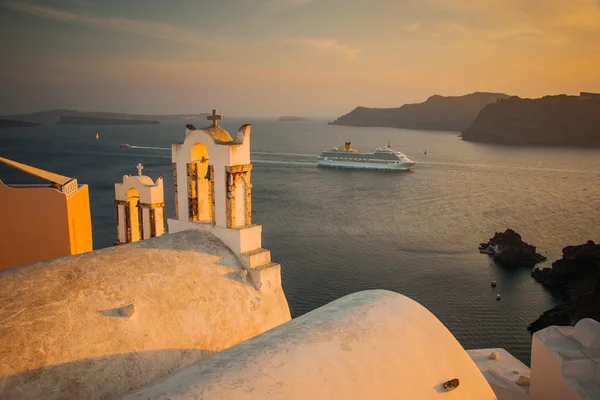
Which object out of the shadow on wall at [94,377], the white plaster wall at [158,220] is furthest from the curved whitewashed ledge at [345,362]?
the white plaster wall at [158,220]

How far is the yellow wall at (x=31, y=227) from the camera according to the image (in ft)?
31.4

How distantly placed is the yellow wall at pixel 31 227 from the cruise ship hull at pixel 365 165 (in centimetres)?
5907

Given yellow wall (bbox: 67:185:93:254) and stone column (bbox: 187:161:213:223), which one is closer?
stone column (bbox: 187:161:213:223)

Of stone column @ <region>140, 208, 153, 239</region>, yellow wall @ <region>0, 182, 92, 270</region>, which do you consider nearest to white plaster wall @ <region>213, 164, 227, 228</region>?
stone column @ <region>140, 208, 153, 239</region>

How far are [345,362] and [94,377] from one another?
2.56m

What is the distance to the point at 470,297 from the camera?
2431 cm

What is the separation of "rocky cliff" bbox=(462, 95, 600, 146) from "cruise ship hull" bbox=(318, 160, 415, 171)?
5042 centimetres

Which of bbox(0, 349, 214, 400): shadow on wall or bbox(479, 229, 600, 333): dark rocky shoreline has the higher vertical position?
bbox(0, 349, 214, 400): shadow on wall

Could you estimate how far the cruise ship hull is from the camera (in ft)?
216

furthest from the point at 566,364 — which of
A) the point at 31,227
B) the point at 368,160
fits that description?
the point at 368,160

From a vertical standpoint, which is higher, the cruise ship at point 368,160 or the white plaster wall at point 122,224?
the white plaster wall at point 122,224

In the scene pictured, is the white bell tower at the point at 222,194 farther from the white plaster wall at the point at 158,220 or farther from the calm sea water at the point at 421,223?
the calm sea water at the point at 421,223

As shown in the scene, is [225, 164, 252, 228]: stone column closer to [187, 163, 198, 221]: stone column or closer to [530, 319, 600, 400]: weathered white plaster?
[187, 163, 198, 221]: stone column

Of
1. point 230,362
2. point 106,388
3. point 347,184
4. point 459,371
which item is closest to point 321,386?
point 230,362
